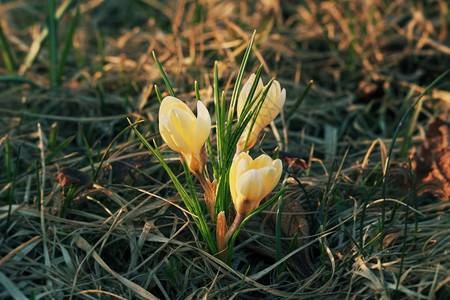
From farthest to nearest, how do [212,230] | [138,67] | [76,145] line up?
[138,67]
[76,145]
[212,230]

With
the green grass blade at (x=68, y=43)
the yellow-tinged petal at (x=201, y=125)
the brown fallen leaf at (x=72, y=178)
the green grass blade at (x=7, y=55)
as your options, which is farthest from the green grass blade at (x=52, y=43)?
the yellow-tinged petal at (x=201, y=125)

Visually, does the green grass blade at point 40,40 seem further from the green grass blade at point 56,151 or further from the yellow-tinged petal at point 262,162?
the yellow-tinged petal at point 262,162

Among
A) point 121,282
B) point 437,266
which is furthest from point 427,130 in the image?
point 121,282

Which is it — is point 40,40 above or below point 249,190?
below

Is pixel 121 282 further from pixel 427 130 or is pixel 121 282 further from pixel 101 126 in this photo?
pixel 427 130

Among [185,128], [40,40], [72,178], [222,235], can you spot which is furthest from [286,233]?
[40,40]

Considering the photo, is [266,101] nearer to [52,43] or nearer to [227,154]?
[227,154]

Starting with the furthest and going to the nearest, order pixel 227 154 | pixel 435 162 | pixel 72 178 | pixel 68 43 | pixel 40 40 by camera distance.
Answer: pixel 40 40 → pixel 68 43 → pixel 435 162 → pixel 72 178 → pixel 227 154

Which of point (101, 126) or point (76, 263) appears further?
point (101, 126)
